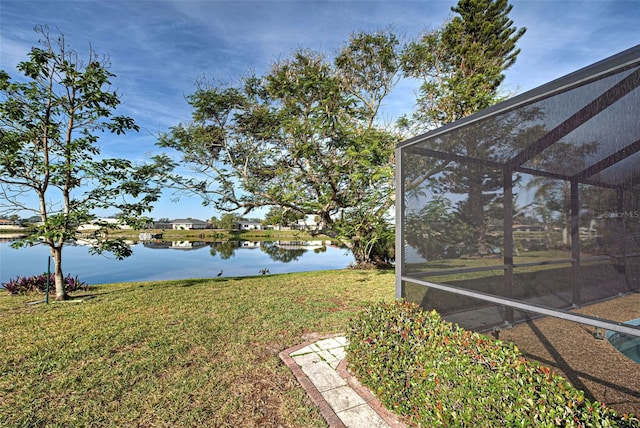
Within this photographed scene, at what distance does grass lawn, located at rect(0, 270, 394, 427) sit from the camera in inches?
84.4

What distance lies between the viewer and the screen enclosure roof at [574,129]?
4.56ft

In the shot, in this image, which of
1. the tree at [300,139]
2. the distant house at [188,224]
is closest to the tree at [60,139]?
the tree at [300,139]

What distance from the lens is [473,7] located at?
409 inches

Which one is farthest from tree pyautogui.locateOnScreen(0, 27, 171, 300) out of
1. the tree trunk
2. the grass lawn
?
the grass lawn

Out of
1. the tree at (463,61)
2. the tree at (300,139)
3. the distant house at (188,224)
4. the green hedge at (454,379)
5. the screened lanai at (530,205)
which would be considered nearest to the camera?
the green hedge at (454,379)

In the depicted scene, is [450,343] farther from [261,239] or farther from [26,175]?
[261,239]

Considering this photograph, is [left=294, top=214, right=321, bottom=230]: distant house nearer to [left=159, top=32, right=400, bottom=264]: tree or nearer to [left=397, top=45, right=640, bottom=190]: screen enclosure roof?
[left=159, top=32, right=400, bottom=264]: tree

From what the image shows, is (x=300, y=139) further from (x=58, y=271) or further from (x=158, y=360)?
(x=158, y=360)

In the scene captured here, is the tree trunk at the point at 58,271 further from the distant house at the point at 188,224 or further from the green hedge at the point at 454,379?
the distant house at the point at 188,224

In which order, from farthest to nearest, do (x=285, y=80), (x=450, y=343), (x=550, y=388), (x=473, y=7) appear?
1. (x=473, y=7)
2. (x=285, y=80)
3. (x=450, y=343)
4. (x=550, y=388)

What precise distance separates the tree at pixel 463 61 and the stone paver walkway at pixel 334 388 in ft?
27.7

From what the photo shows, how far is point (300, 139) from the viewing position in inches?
318

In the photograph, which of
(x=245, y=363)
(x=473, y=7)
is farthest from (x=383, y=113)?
(x=245, y=363)

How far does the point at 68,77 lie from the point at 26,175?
209 centimetres
